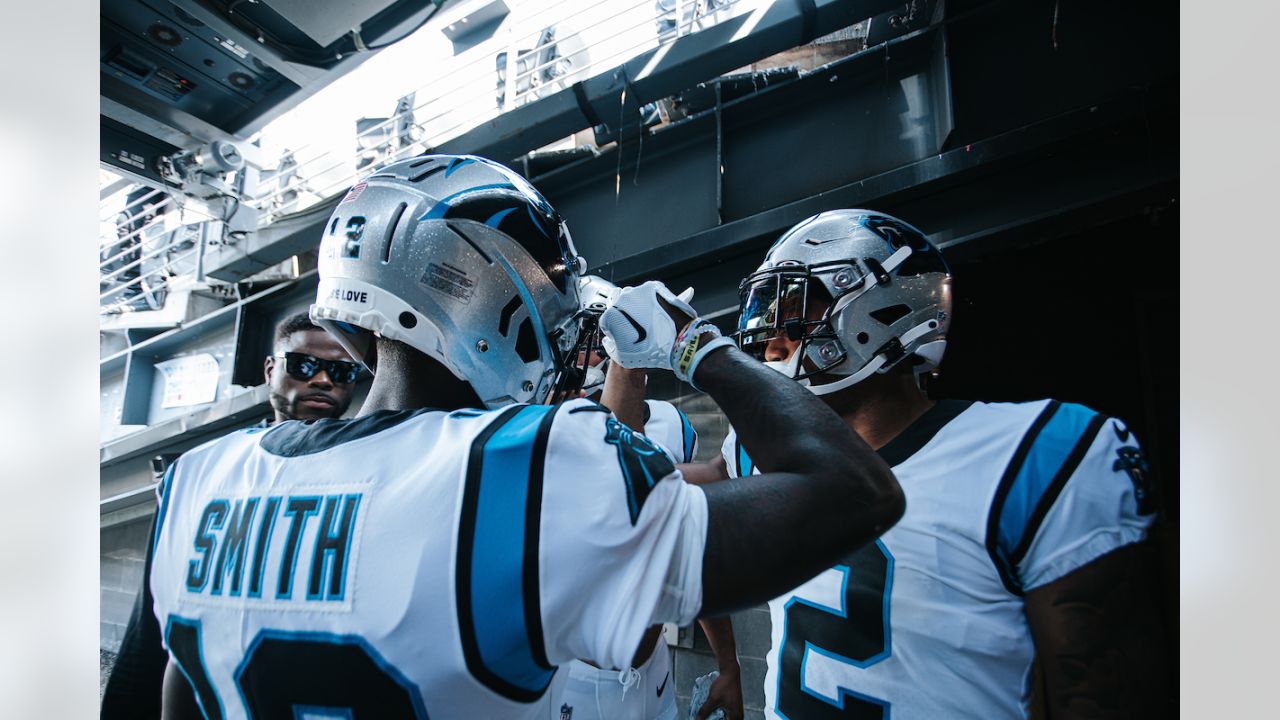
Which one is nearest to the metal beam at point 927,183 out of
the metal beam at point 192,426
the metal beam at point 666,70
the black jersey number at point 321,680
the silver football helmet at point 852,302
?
the metal beam at point 666,70

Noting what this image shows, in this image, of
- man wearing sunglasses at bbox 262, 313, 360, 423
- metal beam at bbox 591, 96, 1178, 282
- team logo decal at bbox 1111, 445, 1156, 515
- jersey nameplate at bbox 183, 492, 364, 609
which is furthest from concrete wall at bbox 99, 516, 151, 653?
team logo decal at bbox 1111, 445, 1156, 515

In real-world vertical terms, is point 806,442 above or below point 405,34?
below

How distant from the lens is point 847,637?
1.66 meters

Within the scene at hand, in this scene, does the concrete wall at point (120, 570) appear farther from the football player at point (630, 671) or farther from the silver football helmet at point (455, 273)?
the silver football helmet at point (455, 273)

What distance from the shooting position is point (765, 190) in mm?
3660

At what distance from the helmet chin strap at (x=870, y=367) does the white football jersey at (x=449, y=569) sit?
122 cm

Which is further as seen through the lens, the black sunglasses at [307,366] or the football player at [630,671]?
the black sunglasses at [307,366]

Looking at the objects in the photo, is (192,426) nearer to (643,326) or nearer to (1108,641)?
(643,326)

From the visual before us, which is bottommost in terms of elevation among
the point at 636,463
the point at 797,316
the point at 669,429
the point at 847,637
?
the point at 847,637

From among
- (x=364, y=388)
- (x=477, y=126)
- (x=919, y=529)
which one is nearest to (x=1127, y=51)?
(x=919, y=529)

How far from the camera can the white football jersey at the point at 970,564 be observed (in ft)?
4.87

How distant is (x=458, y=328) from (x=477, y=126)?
123 inches

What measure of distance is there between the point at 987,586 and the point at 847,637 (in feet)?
1.22

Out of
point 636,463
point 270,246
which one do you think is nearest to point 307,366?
point 270,246
